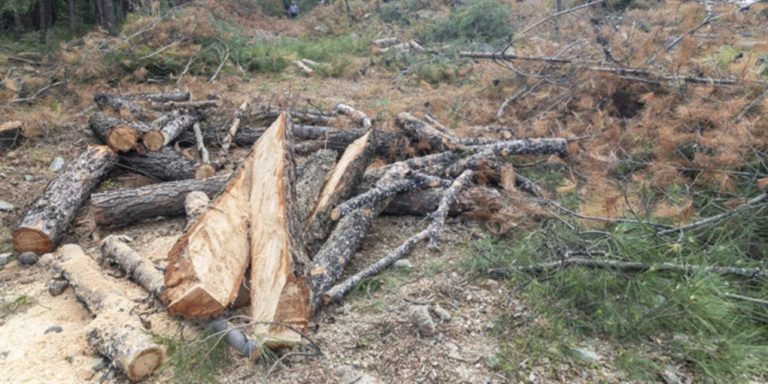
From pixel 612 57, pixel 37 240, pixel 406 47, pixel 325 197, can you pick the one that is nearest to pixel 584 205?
pixel 325 197

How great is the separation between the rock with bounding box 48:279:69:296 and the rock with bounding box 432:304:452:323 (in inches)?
102

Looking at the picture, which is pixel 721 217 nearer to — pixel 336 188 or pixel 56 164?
pixel 336 188

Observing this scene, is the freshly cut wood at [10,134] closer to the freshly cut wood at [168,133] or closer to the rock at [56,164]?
the rock at [56,164]

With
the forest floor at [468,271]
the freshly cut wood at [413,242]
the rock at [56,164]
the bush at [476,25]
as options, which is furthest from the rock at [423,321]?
the bush at [476,25]

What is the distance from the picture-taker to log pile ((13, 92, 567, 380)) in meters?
2.69

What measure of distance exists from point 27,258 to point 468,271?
3.42m

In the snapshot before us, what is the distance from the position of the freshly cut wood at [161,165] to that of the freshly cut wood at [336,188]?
1822mm

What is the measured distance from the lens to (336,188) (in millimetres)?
3945

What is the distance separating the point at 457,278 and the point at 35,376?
8.00 feet

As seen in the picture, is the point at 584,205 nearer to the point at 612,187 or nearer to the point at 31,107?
the point at 612,187

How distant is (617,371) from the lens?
8.18 ft

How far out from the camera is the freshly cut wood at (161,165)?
202 inches

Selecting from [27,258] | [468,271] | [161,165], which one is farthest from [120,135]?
[468,271]

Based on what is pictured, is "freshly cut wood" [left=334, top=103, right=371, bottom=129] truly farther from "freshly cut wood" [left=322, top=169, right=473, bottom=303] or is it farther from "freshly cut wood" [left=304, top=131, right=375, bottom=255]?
"freshly cut wood" [left=322, top=169, right=473, bottom=303]
